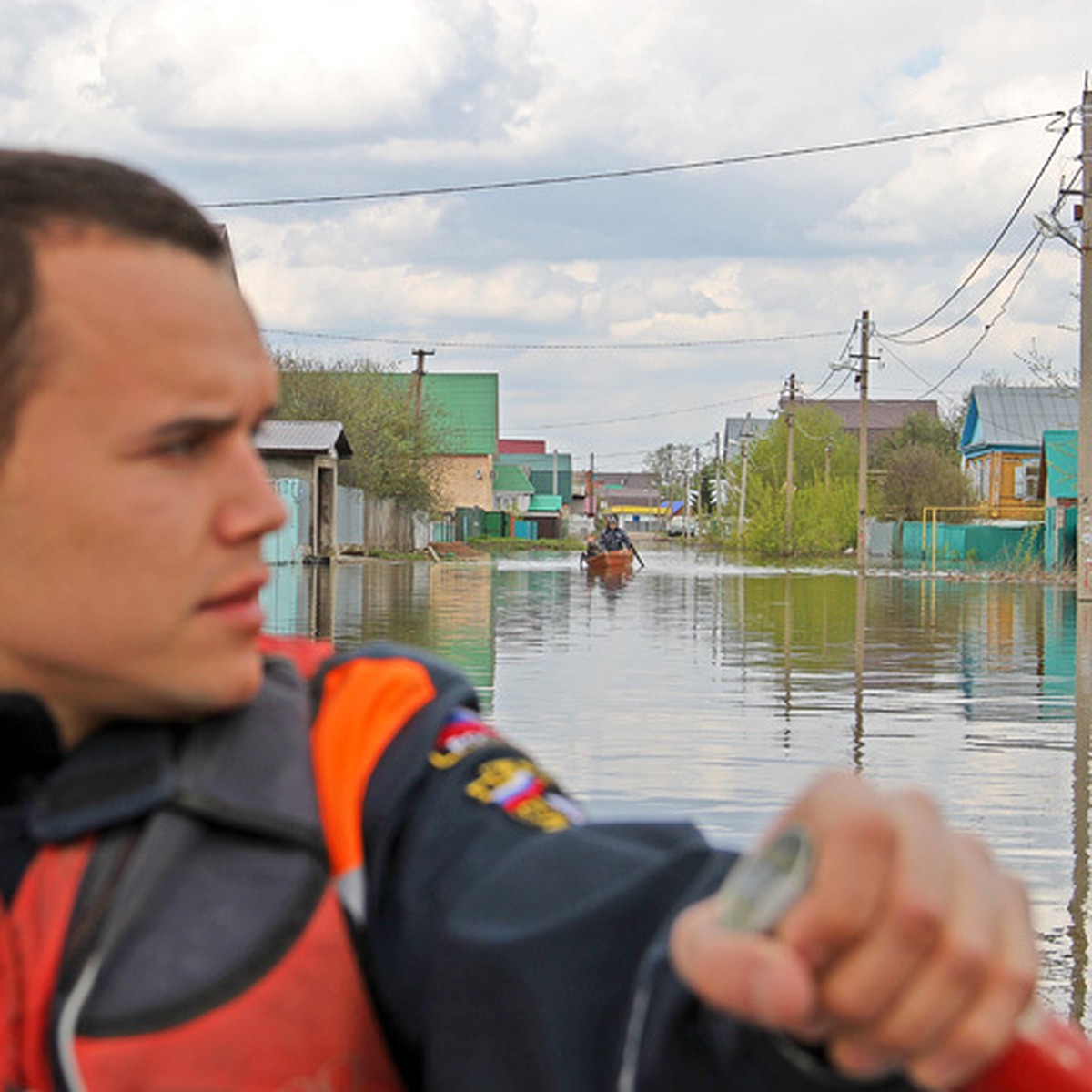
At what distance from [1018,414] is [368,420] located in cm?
2571

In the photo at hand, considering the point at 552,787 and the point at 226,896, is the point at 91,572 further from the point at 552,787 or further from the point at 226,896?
the point at 552,787

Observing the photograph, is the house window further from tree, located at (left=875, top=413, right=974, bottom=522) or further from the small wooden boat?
the small wooden boat

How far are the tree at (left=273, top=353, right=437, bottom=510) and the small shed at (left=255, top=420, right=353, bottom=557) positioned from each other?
9.63 meters

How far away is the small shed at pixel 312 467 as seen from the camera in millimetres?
39719

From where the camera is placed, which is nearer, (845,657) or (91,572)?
(91,572)

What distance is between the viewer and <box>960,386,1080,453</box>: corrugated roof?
218ft

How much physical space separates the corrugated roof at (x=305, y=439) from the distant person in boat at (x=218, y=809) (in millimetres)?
37022

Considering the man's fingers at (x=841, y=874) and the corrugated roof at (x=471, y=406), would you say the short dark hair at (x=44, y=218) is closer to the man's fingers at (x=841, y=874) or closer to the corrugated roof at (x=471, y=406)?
the man's fingers at (x=841, y=874)

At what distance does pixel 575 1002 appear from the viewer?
1082 mm

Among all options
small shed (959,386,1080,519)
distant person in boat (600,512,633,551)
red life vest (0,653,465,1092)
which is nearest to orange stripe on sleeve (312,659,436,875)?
red life vest (0,653,465,1092)

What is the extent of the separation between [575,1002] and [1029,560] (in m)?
44.1

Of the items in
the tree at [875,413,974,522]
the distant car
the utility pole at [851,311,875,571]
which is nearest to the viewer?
the utility pole at [851,311,875,571]

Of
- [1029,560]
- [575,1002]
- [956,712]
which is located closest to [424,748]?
[575,1002]

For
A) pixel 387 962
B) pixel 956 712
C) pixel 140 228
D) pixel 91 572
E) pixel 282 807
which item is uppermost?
pixel 140 228
